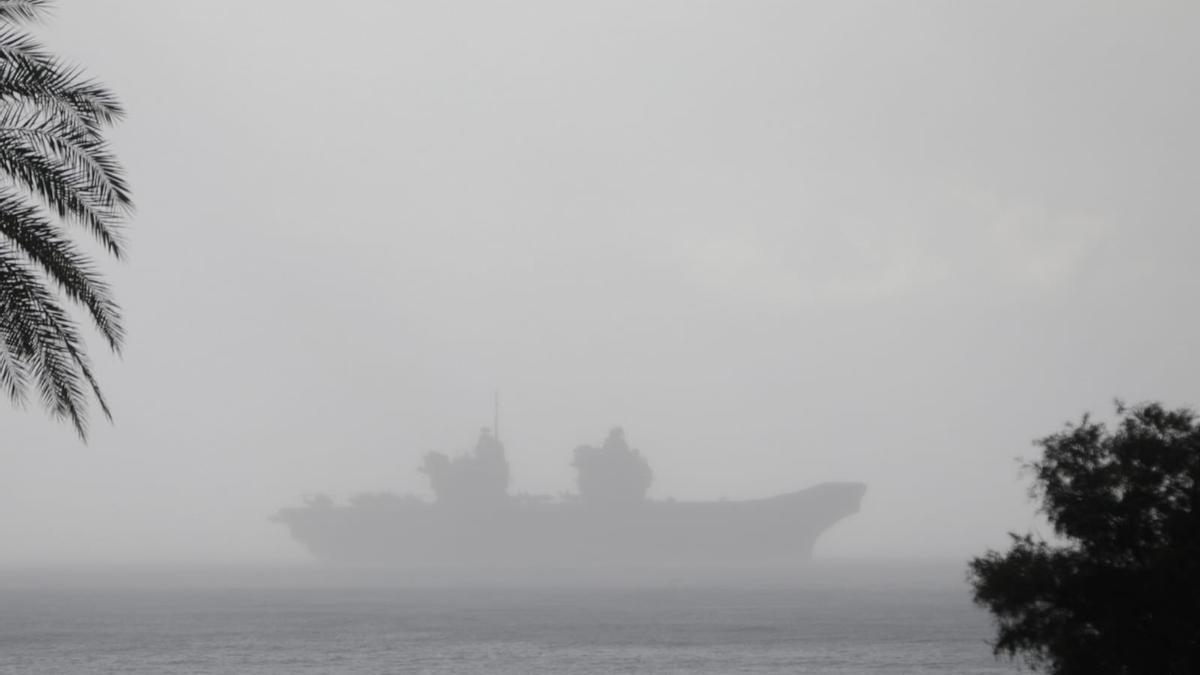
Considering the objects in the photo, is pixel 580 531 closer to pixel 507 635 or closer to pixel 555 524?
pixel 555 524

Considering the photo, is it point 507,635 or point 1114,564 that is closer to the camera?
point 1114,564

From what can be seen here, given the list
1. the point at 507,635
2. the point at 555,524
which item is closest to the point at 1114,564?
the point at 507,635

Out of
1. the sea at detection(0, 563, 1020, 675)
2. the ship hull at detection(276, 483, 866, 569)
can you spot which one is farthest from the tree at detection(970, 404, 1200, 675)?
the ship hull at detection(276, 483, 866, 569)

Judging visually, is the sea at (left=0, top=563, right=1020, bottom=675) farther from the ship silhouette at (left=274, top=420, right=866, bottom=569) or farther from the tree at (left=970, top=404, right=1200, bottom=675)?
the ship silhouette at (left=274, top=420, right=866, bottom=569)

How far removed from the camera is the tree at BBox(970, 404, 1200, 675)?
685 inches

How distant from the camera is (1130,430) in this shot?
1884 centimetres

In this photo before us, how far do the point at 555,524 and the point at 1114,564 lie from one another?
15803 centimetres

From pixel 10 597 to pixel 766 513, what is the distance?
84.6 m

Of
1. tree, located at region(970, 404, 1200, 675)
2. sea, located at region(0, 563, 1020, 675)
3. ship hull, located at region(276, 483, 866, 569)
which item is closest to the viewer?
tree, located at region(970, 404, 1200, 675)

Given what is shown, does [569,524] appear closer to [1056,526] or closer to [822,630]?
[822,630]

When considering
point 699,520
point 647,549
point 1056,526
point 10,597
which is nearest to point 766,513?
point 699,520

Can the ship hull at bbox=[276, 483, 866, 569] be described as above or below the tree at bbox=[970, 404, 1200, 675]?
above

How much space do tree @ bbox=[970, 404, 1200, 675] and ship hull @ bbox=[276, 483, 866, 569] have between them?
458 ft

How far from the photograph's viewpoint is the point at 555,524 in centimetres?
17438
